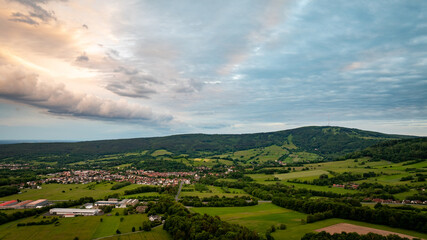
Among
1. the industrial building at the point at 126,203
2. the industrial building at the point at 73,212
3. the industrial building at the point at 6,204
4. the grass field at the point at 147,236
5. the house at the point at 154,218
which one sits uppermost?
the grass field at the point at 147,236

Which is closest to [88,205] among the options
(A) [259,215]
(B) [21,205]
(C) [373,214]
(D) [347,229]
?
(B) [21,205]

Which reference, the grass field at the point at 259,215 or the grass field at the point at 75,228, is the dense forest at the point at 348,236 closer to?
the grass field at the point at 259,215

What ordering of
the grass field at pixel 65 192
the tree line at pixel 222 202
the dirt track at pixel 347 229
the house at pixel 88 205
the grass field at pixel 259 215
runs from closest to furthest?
the dirt track at pixel 347 229, the grass field at pixel 259 215, the house at pixel 88 205, the tree line at pixel 222 202, the grass field at pixel 65 192

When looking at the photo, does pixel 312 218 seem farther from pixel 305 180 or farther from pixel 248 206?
pixel 305 180

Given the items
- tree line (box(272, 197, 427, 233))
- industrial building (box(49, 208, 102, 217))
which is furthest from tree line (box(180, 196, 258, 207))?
industrial building (box(49, 208, 102, 217))

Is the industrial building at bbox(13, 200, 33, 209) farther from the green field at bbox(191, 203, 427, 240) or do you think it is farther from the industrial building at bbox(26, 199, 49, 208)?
the green field at bbox(191, 203, 427, 240)

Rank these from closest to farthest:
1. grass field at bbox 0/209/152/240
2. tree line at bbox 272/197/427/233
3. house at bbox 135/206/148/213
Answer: tree line at bbox 272/197/427/233
grass field at bbox 0/209/152/240
house at bbox 135/206/148/213

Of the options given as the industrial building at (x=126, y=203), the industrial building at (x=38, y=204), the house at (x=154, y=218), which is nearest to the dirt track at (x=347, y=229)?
the house at (x=154, y=218)
